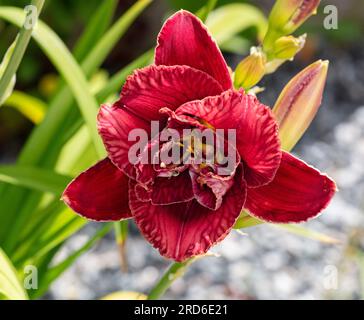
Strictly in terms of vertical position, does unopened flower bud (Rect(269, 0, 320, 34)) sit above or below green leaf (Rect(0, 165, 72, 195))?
above

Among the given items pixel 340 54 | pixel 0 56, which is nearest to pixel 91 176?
pixel 0 56

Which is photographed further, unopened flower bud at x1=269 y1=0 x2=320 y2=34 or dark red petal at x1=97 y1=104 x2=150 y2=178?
unopened flower bud at x1=269 y1=0 x2=320 y2=34

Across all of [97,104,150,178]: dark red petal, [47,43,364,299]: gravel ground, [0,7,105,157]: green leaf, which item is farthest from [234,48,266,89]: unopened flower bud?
[47,43,364,299]: gravel ground

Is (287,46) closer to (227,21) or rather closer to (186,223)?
(186,223)

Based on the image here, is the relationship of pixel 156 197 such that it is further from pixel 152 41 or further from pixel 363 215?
pixel 152 41

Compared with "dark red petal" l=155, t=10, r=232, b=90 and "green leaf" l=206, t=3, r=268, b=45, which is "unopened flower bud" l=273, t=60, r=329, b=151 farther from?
"green leaf" l=206, t=3, r=268, b=45
